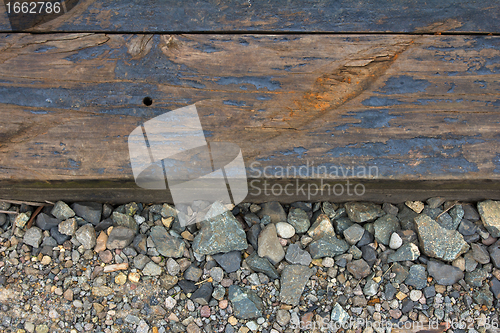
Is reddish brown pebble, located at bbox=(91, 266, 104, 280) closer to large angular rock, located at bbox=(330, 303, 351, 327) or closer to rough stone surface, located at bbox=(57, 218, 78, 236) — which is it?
rough stone surface, located at bbox=(57, 218, 78, 236)

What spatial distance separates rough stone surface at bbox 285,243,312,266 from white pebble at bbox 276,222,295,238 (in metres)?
0.06

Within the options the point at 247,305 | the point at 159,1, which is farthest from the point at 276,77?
the point at 247,305

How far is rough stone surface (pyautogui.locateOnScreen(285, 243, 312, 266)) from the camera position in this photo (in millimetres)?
1885

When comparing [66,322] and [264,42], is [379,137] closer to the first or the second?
[264,42]

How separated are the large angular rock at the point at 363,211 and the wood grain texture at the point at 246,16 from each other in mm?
907

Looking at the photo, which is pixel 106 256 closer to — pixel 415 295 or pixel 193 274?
pixel 193 274

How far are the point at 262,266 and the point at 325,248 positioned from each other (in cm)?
35

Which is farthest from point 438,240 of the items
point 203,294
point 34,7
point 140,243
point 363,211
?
point 34,7

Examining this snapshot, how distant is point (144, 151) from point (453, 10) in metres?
1.44

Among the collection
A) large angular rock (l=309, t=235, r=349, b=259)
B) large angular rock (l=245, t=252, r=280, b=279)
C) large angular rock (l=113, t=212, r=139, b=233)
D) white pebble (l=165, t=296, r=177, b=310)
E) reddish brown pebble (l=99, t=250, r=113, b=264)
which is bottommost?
white pebble (l=165, t=296, r=177, b=310)

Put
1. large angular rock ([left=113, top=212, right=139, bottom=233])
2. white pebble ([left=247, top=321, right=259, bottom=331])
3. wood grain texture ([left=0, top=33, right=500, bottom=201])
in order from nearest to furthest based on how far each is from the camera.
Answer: wood grain texture ([left=0, top=33, right=500, bottom=201]), white pebble ([left=247, top=321, right=259, bottom=331]), large angular rock ([left=113, top=212, right=139, bottom=233])

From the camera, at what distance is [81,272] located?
6.07 feet

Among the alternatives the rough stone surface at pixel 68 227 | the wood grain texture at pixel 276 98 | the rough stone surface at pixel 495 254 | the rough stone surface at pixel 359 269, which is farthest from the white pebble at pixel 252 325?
the rough stone surface at pixel 495 254

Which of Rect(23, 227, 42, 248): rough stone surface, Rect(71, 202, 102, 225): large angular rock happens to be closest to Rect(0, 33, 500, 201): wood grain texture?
Rect(71, 202, 102, 225): large angular rock
